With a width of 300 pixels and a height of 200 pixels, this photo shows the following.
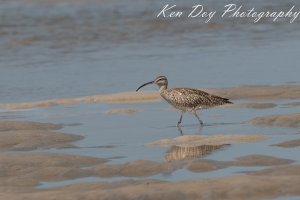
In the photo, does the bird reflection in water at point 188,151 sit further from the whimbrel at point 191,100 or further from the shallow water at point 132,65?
the whimbrel at point 191,100

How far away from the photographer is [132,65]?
22.5 meters

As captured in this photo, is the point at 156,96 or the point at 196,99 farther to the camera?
Result: the point at 156,96

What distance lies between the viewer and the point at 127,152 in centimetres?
1307

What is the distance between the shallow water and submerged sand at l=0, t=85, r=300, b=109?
38 cm

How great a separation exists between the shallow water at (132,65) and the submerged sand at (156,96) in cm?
38

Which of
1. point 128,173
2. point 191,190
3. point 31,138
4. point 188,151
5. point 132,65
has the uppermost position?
point 132,65

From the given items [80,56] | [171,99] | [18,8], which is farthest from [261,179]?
[18,8]

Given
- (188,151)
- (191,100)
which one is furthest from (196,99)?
(188,151)

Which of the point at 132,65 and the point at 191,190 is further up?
the point at 132,65

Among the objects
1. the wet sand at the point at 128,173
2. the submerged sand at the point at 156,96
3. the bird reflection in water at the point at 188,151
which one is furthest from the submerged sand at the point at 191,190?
the submerged sand at the point at 156,96

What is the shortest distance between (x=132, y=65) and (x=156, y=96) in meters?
4.47

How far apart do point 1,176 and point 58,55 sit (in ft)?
44.0

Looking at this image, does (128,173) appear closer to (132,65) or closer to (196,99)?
(196,99)

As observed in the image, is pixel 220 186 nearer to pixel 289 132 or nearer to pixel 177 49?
pixel 289 132
